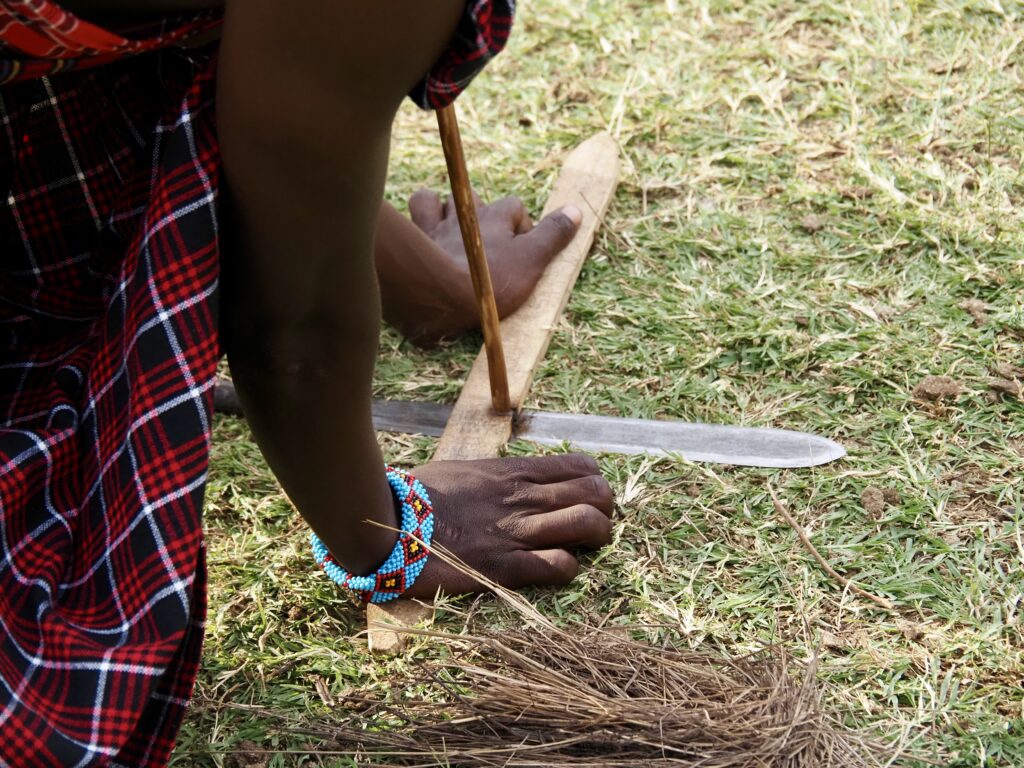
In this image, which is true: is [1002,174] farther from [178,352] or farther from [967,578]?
[178,352]

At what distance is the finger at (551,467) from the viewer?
182 cm

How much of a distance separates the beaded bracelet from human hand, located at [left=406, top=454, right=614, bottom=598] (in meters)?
0.03

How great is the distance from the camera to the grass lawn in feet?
5.25

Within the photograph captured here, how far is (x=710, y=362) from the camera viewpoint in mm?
2100

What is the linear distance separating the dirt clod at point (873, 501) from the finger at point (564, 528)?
0.43 meters

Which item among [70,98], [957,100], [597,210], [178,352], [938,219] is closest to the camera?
[178,352]

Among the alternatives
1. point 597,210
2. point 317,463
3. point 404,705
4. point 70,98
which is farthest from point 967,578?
point 70,98

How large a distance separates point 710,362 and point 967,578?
64 centimetres

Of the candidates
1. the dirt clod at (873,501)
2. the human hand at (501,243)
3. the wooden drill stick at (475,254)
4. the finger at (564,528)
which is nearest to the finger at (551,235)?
the human hand at (501,243)

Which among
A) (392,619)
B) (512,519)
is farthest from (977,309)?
(392,619)

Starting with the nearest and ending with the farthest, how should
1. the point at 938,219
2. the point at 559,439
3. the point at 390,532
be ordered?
1. the point at 390,532
2. the point at 559,439
3. the point at 938,219

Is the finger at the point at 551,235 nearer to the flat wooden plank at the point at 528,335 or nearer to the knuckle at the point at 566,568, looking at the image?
the flat wooden plank at the point at 528,335

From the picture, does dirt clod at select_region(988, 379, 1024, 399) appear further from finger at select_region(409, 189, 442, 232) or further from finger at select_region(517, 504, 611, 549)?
finger at select_region(409, 189, 442, 232)

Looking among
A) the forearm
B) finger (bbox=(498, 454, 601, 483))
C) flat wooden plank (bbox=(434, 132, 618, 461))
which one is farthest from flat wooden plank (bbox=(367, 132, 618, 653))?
the forearm
